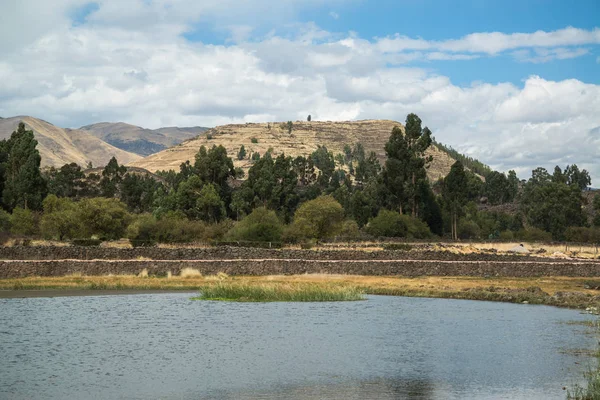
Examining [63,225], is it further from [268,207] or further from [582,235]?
[582,235]

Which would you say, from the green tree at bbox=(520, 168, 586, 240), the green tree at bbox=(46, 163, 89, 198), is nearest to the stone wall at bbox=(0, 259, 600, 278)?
the green tree at bbox=(520, 168, 586, 240)

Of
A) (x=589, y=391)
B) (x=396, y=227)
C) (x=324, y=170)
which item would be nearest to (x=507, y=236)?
(x=396, y=227)

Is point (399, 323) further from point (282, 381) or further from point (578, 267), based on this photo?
point (578, 267)

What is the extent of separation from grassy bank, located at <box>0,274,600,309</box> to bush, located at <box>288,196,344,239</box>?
2511 cm

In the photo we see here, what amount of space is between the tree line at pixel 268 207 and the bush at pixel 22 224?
15 cm

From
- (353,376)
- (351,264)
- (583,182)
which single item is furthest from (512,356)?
(583,182)

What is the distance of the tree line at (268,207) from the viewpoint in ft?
268

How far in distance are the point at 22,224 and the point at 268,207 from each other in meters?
36.6

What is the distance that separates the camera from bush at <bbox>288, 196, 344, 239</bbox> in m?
83.8

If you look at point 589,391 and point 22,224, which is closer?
point 589,391

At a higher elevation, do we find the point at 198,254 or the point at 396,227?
the point at 396,227

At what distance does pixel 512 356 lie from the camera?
92.8ft

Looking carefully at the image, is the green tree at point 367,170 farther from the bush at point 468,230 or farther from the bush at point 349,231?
the bush at point 349,231

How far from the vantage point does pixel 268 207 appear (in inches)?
4252
